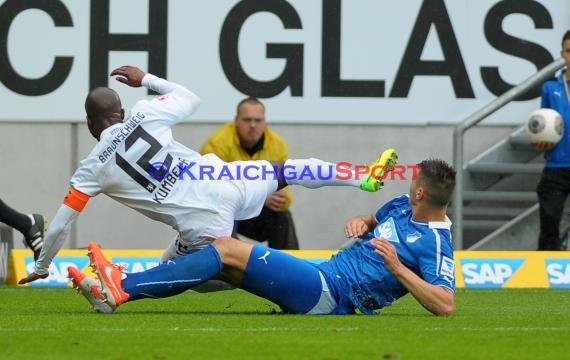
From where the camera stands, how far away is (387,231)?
893 cm

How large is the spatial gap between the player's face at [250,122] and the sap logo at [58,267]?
1837mm

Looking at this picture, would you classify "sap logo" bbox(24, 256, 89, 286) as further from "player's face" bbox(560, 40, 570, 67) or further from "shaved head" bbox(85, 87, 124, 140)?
"player's face" bbox(560, 40, 570, 67)

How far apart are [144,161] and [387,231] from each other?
1.60m

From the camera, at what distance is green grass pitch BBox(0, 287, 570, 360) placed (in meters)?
7.04

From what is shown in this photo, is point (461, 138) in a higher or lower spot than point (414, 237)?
lower

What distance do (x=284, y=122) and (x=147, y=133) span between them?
608 centimetres

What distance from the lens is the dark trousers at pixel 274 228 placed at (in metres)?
14.2

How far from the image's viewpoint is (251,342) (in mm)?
7449

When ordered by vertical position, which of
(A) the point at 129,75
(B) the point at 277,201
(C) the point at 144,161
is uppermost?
(A) the point at 129,75

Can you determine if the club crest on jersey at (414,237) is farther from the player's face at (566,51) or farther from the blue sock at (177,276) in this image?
the player's face at (566,51)

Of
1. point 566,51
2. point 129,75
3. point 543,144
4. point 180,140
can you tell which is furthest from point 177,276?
point 180,140

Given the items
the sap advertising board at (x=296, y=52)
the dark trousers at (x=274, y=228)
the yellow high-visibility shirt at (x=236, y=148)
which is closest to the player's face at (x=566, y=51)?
the sap advertising board at (x=296, y=52)

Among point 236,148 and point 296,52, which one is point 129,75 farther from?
point 296,52

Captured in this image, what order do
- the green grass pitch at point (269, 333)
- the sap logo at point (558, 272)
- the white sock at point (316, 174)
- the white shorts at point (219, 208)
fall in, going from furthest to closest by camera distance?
1. the sap logo at point (558, 272)
2. the white sock at point (316, 174)
3. the white shorts at point (219, 208)
4. the green grass pitch at point (269, 333)
